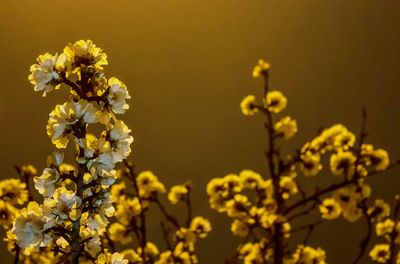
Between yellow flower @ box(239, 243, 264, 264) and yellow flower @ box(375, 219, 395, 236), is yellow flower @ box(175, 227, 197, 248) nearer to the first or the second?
yellow flower @ box(239, 243, 264, 264)

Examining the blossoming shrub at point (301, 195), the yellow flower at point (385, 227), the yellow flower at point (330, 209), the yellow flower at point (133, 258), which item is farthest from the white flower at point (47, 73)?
the yellow flower at point (385, 227)

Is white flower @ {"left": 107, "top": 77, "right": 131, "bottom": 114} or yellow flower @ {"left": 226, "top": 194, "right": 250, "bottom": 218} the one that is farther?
yellow flower @ {"left": 226, "top": 194, "right": 250, "bottom": 218}

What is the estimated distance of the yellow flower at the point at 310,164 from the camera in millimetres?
1413

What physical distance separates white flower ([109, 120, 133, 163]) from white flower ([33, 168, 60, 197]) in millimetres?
67

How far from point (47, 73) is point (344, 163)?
0.89 m

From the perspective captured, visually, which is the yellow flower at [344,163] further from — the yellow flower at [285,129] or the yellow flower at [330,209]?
the yellow flower at [285,129]

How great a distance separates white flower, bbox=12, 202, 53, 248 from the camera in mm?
587

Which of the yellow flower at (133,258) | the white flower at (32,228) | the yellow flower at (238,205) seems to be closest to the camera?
the white flower at (32,228)

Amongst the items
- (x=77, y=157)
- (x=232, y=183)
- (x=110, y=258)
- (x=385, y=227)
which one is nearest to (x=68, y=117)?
(x=77, y=157)

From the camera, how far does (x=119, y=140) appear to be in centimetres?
62

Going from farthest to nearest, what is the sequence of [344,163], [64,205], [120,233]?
[120,233], [344,163], [64,205]

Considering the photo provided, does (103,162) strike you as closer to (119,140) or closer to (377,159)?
(119,140)

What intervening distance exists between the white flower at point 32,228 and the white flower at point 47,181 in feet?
Answer: 0.07

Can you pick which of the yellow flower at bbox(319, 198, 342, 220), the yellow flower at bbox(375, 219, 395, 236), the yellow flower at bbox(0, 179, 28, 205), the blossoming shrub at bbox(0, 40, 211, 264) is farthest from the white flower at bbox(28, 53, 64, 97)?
the yellow flower at bbox(375, 219, 395, 236)
